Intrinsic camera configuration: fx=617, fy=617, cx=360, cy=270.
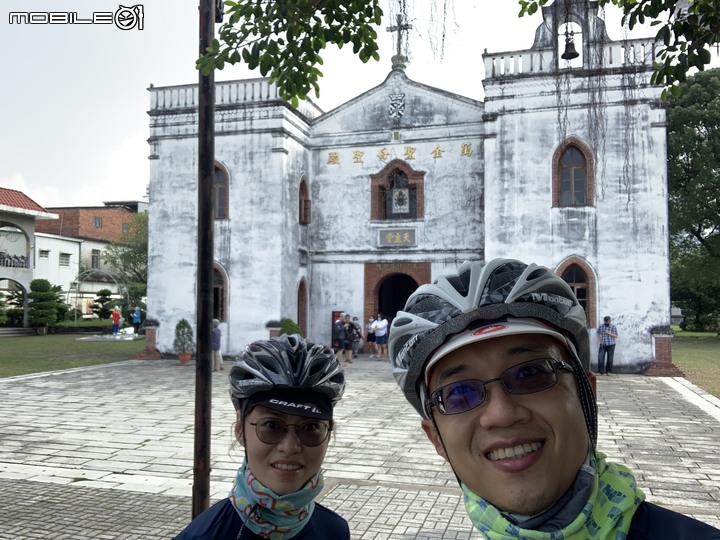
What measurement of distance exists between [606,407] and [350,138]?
12.1m

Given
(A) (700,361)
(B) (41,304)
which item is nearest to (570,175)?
(A) (700,361)

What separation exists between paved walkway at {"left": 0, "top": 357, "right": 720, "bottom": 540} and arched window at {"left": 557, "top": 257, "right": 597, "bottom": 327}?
3533mm

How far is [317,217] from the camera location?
20578 mm

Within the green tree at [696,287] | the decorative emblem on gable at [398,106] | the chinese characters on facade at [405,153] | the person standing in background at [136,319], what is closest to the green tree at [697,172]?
the green tree at [696,287]

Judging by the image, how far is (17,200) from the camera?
31.8 metres

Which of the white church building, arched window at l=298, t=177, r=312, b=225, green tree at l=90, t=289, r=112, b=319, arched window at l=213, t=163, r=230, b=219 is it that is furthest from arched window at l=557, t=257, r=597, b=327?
green tree at l=90, t=289, r=112, b=319

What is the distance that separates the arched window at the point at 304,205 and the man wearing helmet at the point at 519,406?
1872 cm

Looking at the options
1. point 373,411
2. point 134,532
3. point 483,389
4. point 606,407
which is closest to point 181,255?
point 373,411

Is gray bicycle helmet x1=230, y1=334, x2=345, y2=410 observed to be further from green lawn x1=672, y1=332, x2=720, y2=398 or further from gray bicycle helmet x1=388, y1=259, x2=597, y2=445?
green lawn x1=672, y1=332, x2=720, y2=398

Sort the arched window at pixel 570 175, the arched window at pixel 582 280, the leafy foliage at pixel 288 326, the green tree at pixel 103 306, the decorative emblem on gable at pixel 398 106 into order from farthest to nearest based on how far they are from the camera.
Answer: the green tree at pixel 103 306 < the decorative emblem on gable at pixel 398 106 < the leafy foliage at pixel 288 326 < the arched window at pixel 570 175 < the arched window at pixel 582 280

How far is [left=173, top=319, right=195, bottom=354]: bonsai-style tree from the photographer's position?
749 inches

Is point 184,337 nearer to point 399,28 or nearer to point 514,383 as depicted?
point 399,28

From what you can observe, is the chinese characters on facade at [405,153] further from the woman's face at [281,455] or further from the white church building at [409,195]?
the woman's face at [281,455]

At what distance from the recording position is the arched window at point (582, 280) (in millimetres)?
16719
